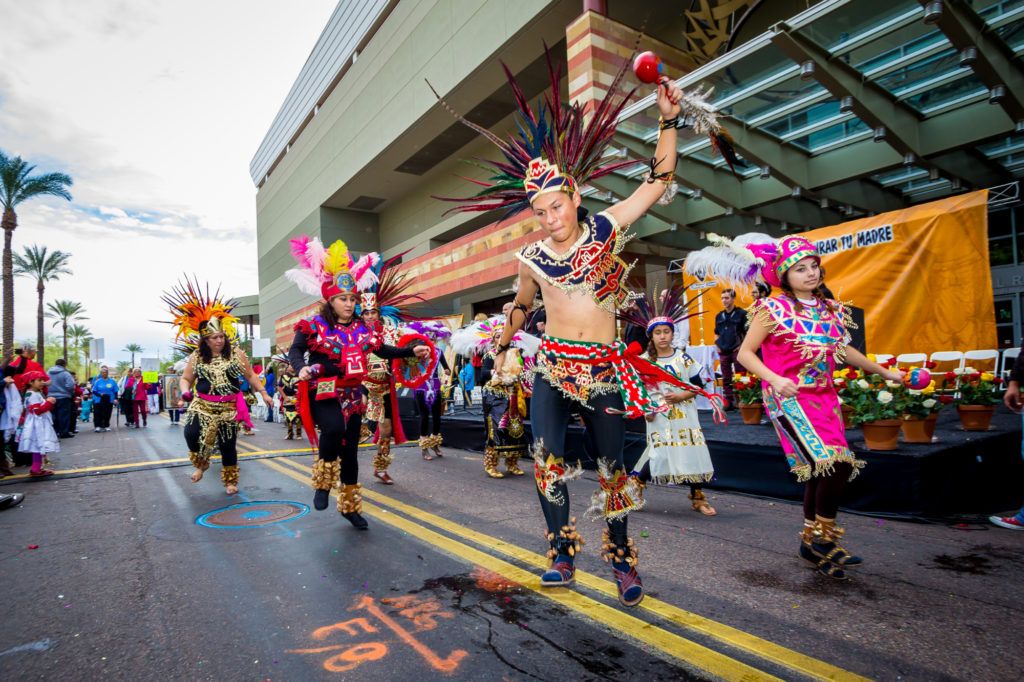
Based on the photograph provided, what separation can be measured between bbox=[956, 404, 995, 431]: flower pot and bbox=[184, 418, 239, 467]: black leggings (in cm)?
789

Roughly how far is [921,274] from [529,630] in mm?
8657

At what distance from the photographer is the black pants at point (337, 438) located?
490cm

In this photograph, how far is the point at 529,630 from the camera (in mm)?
2734

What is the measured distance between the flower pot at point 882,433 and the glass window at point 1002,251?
8451 mm

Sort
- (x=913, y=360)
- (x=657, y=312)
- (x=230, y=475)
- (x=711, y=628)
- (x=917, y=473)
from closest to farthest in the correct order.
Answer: (x=711, y=628)
(x=917, y=473)
(x=657, y=312)
(x=230, y=475)
(x=913, y=360)

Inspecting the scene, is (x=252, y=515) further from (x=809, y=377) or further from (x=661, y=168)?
(x=809, y=377)

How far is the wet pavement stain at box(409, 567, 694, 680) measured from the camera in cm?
235

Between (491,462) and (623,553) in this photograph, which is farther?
(491,462)

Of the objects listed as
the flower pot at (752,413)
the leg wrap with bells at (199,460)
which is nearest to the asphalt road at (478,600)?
the leg wrap with bells at (199,460)

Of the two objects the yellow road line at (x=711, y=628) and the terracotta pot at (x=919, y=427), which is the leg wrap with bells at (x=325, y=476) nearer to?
the yellow road line at (x=711, y=628)

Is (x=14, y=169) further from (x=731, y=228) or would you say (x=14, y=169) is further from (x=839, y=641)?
(x=839, y=641)

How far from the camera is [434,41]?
2083cm

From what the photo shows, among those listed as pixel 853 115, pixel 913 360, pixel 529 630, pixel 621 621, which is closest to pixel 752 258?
pixel 621 621

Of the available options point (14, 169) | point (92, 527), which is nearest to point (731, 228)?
point (92, 527)
